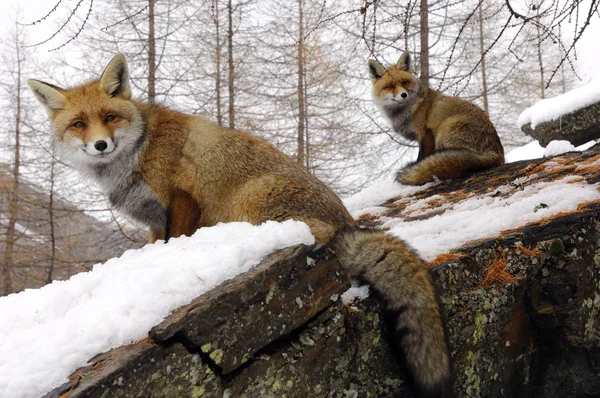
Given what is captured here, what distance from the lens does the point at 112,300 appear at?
2236mm

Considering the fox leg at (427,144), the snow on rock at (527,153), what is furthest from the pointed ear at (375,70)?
the snow on rock at (527,153)

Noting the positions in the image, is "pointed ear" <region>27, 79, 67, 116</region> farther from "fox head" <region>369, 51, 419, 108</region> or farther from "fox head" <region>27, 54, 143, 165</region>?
"fox head" <region>369, 51, 419, 108</region>

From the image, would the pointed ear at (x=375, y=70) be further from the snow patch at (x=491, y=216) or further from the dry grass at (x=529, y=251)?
the dry grass at (x=529, y=251)

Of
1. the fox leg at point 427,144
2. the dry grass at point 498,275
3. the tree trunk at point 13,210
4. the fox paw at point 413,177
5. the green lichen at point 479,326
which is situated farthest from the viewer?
the tree trunk at point 13,210

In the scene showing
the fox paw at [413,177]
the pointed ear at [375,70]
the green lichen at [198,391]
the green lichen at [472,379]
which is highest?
the pointed ear at [375,70]

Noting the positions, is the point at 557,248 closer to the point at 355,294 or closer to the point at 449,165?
the point at 355,294

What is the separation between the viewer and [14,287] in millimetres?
17500

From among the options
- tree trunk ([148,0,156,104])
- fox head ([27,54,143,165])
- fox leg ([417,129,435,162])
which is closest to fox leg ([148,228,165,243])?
fox head ([27,54,143,165])

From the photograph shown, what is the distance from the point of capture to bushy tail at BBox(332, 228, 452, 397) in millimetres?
A: 2395

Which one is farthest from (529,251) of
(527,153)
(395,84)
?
(527,153)

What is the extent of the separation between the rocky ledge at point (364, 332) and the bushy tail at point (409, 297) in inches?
7.4

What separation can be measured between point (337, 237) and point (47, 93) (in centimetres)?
283

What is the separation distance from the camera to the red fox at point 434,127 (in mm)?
6559

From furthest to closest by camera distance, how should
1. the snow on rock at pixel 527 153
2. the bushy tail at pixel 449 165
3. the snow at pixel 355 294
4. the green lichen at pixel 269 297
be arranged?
the snow on rock at pixel 527 153 → the bushy tail at pixel 449 165 → the snow at pixel 355 294 → the green lichen at pixel 269 297
